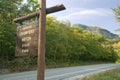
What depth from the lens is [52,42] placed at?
44062 millimetres

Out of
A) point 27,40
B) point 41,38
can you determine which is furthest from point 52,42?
point 41,38

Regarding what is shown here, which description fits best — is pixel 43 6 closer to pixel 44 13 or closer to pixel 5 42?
pixel 44 13

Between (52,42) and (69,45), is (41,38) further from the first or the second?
(69,45)

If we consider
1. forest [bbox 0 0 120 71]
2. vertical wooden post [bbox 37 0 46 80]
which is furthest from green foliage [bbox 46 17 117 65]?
vertical wooden post [bbox 37 0 46 80]

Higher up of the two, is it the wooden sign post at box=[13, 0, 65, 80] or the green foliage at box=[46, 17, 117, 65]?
the green foliage at box=[46, 17, 117, 65]

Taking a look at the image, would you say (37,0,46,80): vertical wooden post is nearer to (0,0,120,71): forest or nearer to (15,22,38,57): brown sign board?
(15,22,38,57): brown sign board

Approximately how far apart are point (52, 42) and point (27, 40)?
38.1 m

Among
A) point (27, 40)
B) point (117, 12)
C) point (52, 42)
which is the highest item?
point (117, 12)

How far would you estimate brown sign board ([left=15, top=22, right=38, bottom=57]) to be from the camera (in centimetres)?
584

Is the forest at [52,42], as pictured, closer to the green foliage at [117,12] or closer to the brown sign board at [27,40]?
the green foliage at [117,12]

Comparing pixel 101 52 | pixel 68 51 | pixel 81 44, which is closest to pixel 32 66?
pixel 68 51

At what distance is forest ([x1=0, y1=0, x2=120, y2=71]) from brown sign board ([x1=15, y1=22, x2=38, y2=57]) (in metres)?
10.6

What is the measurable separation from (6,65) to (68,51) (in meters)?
22.1

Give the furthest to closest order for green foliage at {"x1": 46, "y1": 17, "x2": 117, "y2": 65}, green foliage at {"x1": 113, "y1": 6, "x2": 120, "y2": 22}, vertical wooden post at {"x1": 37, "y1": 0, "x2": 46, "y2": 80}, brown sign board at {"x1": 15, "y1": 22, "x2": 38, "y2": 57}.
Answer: green foliage at {"x1": 46, "y1": 17, "x2": 117, "y2": 65} < green foliage at {"x1": 113, "y1": 6, "x2": 120, "y2": 22} < brown sign board at {"x1": 15, "y1": 22, "x2": 38, "y2": 57} < vertical wooden post at {"x1": 37, "y1": 0, "x2": 46, "y2": 80}
